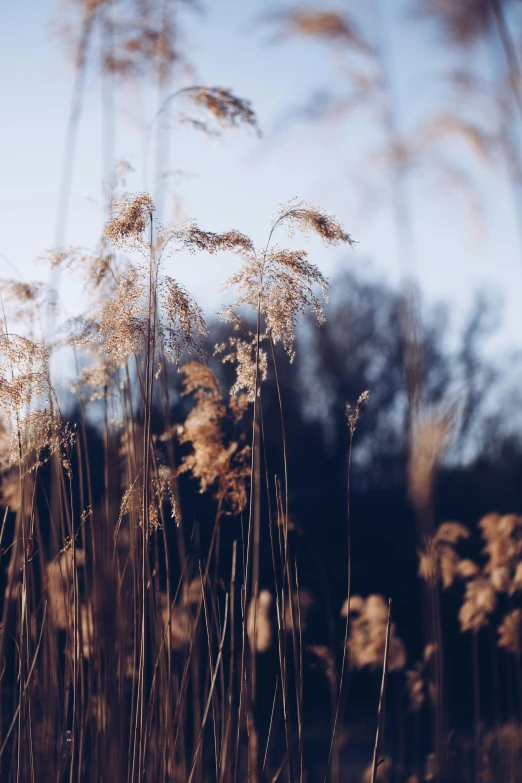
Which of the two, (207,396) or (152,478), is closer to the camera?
(152,478)

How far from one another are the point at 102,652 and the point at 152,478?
488 millimetres

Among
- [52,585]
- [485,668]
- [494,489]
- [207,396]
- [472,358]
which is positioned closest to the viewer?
[207,396]

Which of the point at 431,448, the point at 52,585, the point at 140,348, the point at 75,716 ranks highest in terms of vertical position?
the point at 140,348

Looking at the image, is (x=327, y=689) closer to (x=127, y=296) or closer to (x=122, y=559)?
(x=122, y=559)

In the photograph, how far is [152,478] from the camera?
1.74 m

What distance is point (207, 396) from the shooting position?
209cm

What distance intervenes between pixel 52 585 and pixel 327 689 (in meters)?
7.52

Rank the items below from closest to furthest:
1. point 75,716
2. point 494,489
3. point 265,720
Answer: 1. point 75,716
2. point 265,720
3. point 494,489

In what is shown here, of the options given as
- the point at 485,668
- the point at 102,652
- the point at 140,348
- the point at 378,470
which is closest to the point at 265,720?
the point at 485,668

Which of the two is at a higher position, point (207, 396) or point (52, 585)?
point (207, 396)

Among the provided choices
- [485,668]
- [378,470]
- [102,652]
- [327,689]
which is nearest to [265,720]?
[327,689]

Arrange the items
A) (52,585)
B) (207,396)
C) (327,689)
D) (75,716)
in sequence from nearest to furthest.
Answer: (75,716), (207,396), (52,585), (327,689)

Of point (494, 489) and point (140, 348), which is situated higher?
point (494, 489)

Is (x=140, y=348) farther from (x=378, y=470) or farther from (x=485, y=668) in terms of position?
(x=378, y=470)
